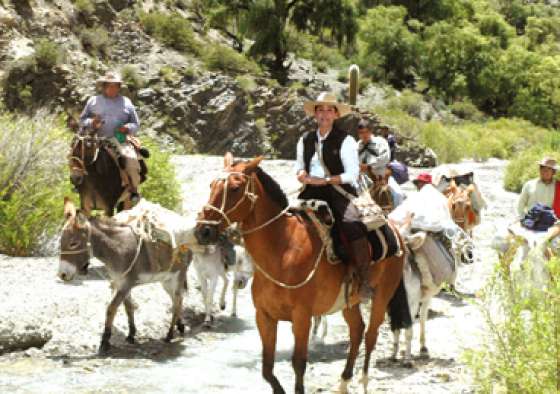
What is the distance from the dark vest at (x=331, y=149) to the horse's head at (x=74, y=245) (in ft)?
9.97

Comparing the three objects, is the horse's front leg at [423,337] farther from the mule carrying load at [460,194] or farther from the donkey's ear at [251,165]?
the donkey's ear at [251,165]

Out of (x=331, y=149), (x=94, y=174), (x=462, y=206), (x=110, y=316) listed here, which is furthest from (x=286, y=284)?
(x=462, y=206)

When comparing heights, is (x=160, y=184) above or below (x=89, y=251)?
above

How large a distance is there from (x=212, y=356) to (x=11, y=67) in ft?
67.8

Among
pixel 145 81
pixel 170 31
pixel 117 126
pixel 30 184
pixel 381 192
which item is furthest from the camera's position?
pixel 170 31

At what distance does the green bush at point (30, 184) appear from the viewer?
1178 cm

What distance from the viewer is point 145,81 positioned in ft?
98.1

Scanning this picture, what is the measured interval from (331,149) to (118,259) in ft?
10.7

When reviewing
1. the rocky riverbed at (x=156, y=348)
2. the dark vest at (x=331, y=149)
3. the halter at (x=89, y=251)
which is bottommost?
the rocky riverbed at (x=156, y=348)

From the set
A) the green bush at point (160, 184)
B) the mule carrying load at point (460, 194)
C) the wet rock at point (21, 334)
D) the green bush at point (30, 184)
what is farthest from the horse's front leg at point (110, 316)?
the green bush at point (160, 184)

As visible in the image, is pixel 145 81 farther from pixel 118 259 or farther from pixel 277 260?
pixel 277 260

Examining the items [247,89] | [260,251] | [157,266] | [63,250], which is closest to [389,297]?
[260,251]

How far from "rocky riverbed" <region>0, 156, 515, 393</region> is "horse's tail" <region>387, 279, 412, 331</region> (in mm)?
515

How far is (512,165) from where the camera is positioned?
26.2 m
